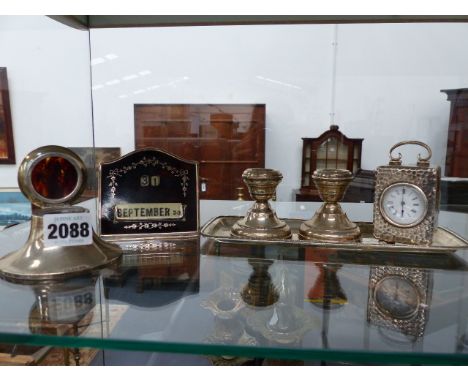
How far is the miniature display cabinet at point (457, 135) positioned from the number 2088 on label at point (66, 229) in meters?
2.49

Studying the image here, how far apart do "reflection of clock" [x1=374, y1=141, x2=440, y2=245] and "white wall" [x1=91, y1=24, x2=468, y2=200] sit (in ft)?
6.49

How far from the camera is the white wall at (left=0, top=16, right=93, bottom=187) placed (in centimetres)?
230

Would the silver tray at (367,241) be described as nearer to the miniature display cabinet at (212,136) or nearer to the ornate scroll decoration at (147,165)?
the ornate scroll decoration at (147,165)

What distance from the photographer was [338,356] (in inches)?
19.9

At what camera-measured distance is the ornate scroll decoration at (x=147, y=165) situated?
2.85 ft

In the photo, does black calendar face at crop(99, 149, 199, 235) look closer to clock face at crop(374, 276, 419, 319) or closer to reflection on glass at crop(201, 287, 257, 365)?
reflection on glass at crop(201, 287, 257, 365)

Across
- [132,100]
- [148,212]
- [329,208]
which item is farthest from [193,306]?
[132,100]

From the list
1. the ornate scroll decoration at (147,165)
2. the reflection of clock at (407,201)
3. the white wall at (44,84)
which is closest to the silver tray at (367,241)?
the reflection of clock at (407,201)

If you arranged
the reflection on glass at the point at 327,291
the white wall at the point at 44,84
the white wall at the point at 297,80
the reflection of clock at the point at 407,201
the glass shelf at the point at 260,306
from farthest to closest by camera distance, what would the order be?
1. the white wall at the point at 297,80
2. the white wall at the point at 44,84
3. the reflection of clock at the point at 407,201
4. the reflection on glass at the point at 327,291
5. the glass shelf at the point at 260,306

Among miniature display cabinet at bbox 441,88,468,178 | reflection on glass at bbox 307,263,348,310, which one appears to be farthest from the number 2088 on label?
miniature display cabinet at bbox 441,88,468,178

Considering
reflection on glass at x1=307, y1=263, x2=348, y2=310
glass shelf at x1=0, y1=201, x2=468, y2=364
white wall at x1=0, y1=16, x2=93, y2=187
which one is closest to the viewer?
glass shelf at x1=0, y1=201, x2=468, y2=364

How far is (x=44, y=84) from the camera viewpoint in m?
2.53

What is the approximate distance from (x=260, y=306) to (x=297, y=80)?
2.69 metres

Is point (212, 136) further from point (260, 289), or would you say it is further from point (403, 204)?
point (260, 289)
